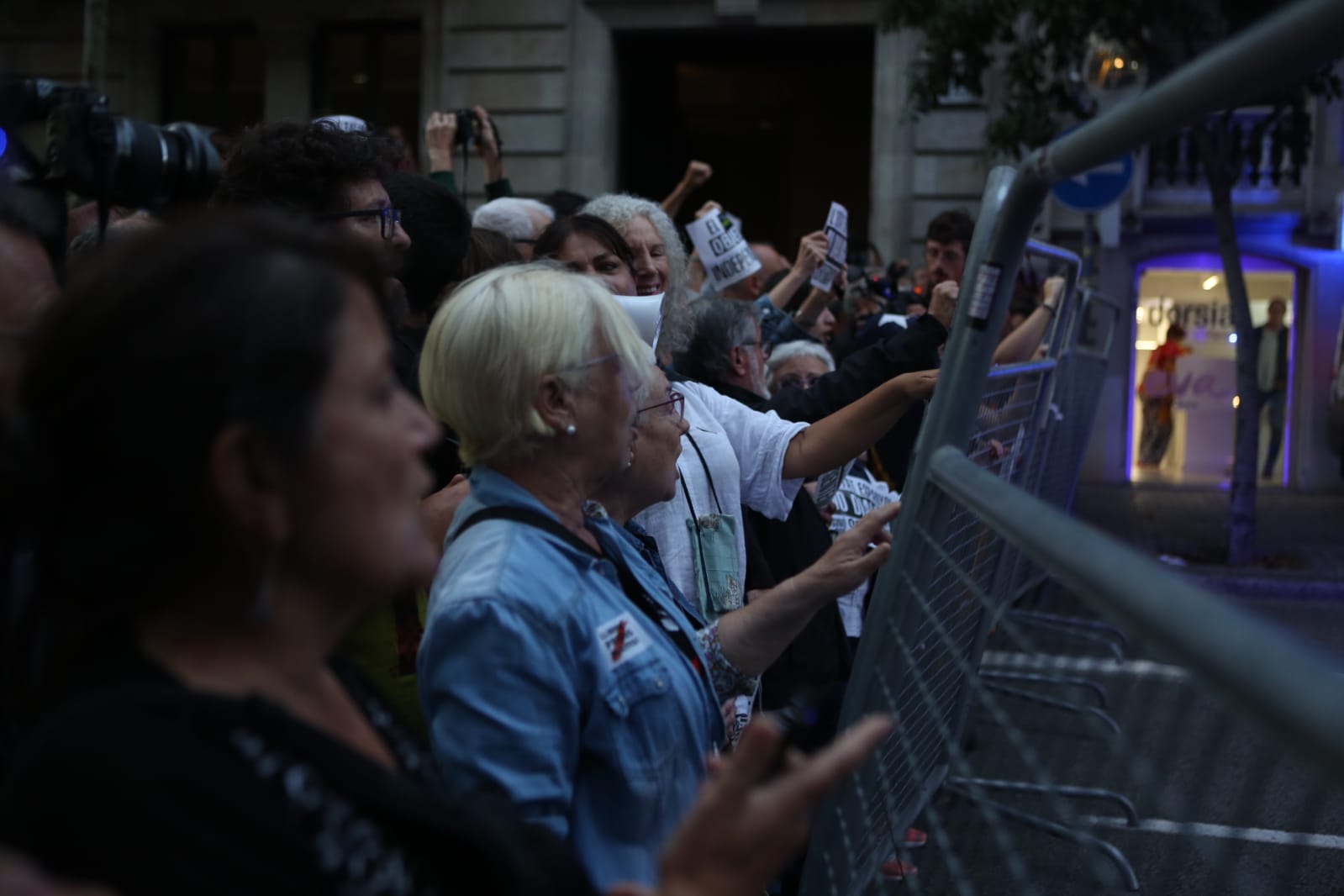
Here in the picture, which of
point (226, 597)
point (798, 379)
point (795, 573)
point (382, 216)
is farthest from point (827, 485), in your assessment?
point (226, 597)

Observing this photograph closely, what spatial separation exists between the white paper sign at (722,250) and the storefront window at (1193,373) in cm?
1157

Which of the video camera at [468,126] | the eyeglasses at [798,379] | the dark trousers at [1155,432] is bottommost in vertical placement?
the dark trousers at [1155,432]

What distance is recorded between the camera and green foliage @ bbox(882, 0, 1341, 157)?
10.8 metres

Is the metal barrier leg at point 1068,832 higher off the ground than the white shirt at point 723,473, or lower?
lower

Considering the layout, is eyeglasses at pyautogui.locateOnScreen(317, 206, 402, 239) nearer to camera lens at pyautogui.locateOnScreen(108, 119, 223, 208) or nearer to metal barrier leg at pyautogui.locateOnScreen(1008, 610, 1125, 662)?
camera lens at pyautogui.locateOnScreen(108, 119, 223, 208)

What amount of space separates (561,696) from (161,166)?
180cm

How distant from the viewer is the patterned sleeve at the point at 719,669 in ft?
8.57

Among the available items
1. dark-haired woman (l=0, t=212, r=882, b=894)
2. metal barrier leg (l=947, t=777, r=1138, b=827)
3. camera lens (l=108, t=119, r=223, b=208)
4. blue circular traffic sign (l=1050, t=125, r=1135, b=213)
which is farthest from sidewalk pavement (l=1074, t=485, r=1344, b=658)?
dark-haired woman (l=0, t=212, r=882, b=894)

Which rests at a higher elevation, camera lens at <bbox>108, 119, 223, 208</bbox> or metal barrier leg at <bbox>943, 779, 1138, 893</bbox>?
camera lens at <bbox>108, 119, 223, 208</bbox>

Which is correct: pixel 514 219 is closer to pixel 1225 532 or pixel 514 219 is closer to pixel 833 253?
pixel 833 253

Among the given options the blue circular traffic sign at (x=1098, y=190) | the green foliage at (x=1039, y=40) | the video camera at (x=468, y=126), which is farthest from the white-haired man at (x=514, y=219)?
the green foliage at (x=1039, y=40)

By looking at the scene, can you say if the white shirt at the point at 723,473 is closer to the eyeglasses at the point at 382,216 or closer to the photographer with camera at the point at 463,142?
the eyeglasses at the point at 382,216

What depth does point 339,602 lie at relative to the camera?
1332 millimetres

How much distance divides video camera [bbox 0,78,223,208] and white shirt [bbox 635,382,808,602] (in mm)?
1234
